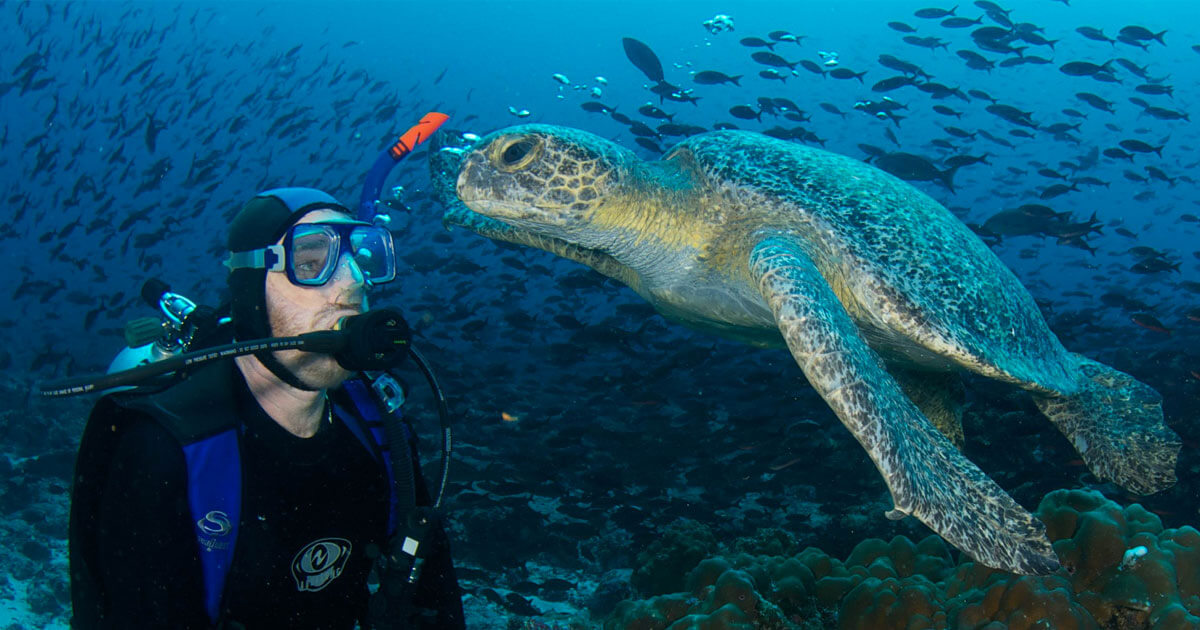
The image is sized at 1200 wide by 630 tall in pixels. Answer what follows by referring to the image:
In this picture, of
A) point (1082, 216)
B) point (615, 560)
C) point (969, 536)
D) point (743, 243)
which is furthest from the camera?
point (1082, 216)

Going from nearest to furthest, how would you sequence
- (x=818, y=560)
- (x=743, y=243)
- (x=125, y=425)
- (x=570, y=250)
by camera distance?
(x=125, y=425) → (x=818, y=560) → (x=743, y=243) → (x=570, y=250)

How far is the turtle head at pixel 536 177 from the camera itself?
119 inches

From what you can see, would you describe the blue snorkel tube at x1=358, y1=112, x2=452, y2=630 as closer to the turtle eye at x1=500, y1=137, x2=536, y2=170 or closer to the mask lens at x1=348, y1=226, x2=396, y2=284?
the mask lens at x1=348, y1=226, x2=396, y2=284

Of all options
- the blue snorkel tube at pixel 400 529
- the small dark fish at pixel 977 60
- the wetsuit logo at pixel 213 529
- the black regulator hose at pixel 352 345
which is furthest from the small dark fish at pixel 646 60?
the wetsuit logo at pixel 213 529

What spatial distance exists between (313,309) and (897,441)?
221cm

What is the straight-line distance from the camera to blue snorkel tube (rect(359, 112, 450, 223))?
109 inches

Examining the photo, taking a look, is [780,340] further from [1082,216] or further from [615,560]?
[1082,216]

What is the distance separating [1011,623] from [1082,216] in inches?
2063

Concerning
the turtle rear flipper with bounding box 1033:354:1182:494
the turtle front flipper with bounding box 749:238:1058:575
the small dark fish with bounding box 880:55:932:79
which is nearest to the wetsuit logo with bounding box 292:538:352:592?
→ the turtle front flipper with bounding box 749:238:1058:575

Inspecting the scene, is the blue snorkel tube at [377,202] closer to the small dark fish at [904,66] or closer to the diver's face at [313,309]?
the diver's face at [313,309]

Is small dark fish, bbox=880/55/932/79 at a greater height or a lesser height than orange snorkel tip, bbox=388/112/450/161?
greater

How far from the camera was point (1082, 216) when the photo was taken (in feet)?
135

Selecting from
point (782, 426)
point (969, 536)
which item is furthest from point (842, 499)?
point (969, 536)

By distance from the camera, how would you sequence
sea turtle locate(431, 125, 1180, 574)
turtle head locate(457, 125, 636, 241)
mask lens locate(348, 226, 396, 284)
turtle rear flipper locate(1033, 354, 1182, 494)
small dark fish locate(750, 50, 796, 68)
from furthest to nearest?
1. small dark fish locate(750, 50, 796, 68)
2. turtle rear flipper locate(1033, 354, 1182, 494)
3. turtle head locate(457, 125, 636, 241)
4. sea turtle locate(431, 125, 1180, 574)
5. mask lens locate(348, 226, 396, 284)
